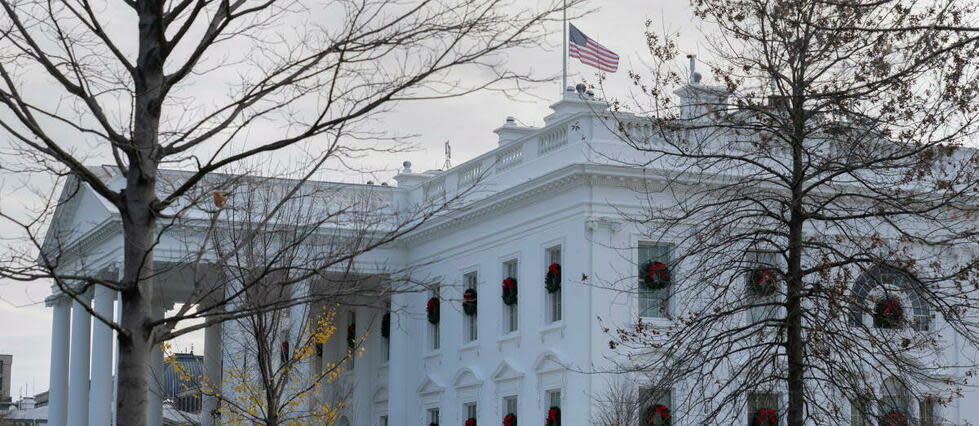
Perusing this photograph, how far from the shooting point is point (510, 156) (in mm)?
42688

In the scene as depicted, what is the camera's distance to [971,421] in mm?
41375

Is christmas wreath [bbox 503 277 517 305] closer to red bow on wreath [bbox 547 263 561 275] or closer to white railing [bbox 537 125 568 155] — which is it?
red bow on wreath [bbox 547 263 561 275]

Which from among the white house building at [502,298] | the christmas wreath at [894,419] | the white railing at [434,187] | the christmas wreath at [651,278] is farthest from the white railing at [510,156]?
the christmas wreath at [894,419]

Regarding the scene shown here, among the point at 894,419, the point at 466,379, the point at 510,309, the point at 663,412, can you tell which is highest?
the point at 510,309

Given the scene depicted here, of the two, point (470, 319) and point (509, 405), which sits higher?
point (470, 319)

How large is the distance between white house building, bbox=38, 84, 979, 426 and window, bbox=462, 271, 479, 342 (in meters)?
0.05

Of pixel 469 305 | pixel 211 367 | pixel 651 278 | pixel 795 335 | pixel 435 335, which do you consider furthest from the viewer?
pixel 211 367

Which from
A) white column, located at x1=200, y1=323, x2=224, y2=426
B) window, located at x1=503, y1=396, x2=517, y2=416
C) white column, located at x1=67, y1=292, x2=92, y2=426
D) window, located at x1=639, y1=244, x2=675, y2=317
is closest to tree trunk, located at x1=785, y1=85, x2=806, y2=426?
window, located at x1=639, y1=244, x2=675, y2=317

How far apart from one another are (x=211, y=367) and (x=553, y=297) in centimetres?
1703

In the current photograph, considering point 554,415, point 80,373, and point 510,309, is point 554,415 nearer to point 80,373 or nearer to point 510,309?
point 510,309

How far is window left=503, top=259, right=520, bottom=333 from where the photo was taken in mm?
41938

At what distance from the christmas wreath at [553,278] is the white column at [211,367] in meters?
11.7

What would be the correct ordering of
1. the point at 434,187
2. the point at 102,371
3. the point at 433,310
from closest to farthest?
the point at 433,310 < the point at 434,187 < the point at 102,371

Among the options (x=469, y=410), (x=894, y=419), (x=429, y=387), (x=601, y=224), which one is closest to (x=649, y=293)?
(x=601, y=224)
